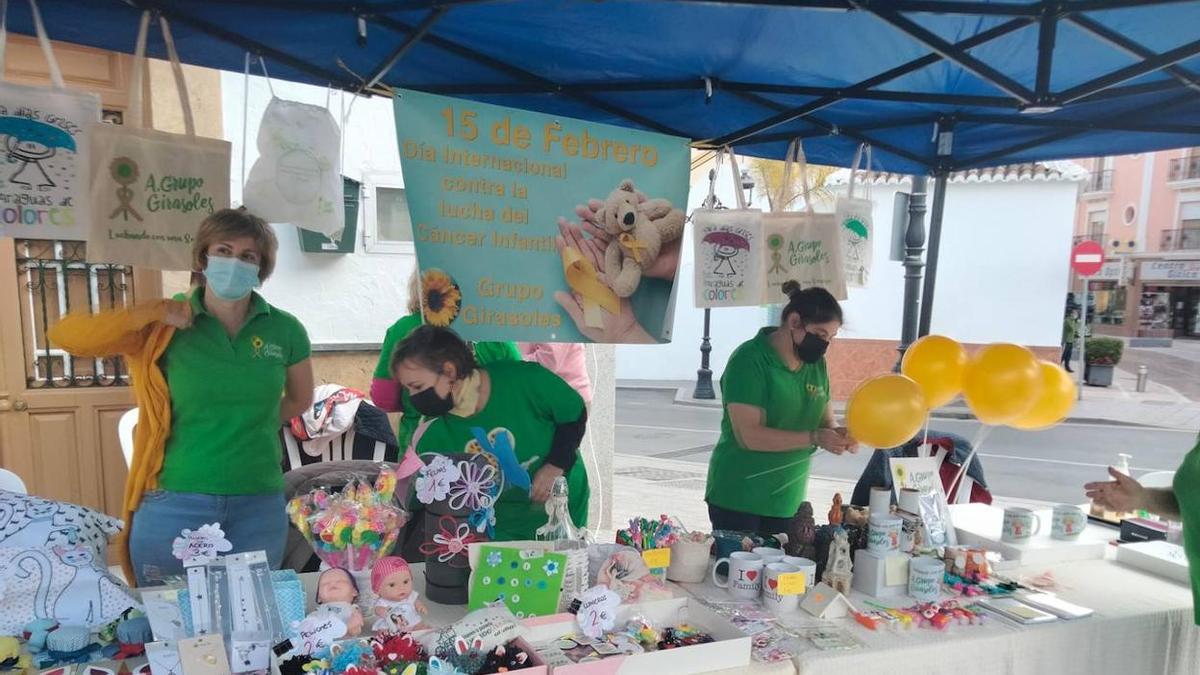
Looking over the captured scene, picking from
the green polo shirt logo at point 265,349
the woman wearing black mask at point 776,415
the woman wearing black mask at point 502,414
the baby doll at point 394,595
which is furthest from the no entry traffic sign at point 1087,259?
the baby doll at point 394,595

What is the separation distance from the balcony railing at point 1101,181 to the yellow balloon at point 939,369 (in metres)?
36.7

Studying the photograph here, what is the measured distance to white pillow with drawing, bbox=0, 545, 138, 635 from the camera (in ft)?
5.22

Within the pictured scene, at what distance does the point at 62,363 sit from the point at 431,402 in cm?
283

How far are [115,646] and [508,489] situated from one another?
3.60ft

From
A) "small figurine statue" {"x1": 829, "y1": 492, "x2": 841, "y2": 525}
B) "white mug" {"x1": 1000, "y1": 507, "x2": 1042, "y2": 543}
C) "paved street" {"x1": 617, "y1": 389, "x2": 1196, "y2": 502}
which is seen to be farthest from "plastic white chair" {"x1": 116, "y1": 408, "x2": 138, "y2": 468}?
"paved street" {"x1": 617, "y1": 389, "x2": 1196, "y2": 502}

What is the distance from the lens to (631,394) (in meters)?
14.9

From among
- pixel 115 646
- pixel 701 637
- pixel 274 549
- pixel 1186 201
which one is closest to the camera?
pixel 115 646

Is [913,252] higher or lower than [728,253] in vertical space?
higher

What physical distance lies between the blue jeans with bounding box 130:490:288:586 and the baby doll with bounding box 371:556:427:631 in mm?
798

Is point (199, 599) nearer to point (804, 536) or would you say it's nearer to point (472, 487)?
point (472, 487)

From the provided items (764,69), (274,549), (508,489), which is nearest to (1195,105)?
(764,69)

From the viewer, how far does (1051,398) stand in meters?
2.41

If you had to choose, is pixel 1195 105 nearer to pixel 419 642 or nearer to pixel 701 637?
pixel 701 637

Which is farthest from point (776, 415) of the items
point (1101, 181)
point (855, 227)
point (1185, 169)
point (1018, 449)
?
point (1101, 181)
